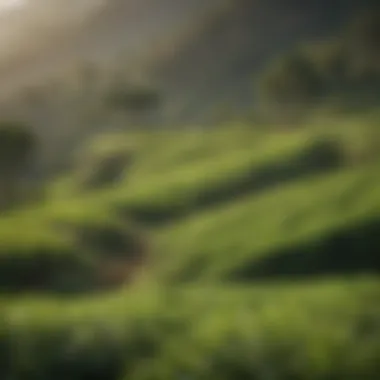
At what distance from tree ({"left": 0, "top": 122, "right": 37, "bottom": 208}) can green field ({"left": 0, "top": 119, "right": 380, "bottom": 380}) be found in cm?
10

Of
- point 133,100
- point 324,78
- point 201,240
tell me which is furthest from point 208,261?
point 324,78

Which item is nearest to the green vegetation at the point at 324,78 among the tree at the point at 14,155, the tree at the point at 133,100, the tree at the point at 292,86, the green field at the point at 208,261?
the tree at the point at 292,86

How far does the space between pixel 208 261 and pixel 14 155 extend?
0.72 m

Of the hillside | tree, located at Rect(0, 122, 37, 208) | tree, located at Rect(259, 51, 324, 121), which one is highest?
the hillside

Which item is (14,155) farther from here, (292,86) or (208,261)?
(292,86)

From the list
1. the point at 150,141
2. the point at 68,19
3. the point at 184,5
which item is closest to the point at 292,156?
the point at 150,141

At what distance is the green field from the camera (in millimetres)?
2316

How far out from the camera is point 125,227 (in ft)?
8.43

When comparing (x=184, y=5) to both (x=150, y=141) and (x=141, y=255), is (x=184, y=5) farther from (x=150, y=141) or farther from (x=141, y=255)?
(x=141, y=255)

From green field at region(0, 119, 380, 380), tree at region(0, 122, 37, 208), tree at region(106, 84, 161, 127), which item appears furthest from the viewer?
tree at region(106, 84, 161, 127)

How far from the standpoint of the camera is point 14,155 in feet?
8.59

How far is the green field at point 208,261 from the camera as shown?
2.32 m

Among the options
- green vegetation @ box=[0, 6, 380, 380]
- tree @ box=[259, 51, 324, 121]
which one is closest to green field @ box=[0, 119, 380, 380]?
green vegetation @ box=[0, 6, 380, 380]

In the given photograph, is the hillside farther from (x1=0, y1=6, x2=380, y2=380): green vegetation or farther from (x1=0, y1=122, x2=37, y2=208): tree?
(x1=0, y1=122, x2=37, y2=208): tree
